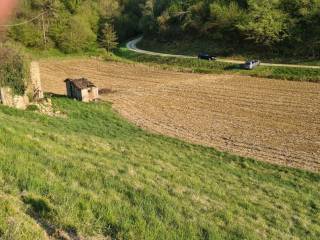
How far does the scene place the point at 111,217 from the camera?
9016mm

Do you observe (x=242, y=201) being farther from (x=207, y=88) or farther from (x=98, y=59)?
(x=98, y=59)

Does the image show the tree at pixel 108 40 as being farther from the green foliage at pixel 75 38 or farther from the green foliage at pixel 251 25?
the green foliage at pixel 251 25

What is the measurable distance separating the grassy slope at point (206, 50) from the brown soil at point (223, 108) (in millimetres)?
9746

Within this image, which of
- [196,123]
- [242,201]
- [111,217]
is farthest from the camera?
[196,123]

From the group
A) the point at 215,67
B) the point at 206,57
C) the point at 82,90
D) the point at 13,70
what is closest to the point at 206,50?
the point at 206,57

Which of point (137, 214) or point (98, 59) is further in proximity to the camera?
point (98, 59)

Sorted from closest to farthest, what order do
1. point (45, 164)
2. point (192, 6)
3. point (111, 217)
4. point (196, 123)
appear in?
point (111, 217)
point (45, 164)
point (196, 123)
point (192, 6)

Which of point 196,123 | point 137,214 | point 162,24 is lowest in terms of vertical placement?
point 196,123

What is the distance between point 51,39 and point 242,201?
63.7 metres

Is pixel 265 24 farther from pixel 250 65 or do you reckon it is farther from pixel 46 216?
pixel 46 216

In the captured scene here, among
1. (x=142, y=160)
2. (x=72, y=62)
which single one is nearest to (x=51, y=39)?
(x=72, y=62)

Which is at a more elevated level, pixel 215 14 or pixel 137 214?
pixel 215 14

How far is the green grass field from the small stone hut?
20198 millimetres

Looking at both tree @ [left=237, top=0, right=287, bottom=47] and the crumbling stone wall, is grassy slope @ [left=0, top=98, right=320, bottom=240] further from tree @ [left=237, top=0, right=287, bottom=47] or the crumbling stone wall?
tree @ [left=237, top=0, right=287, bottom=47]
